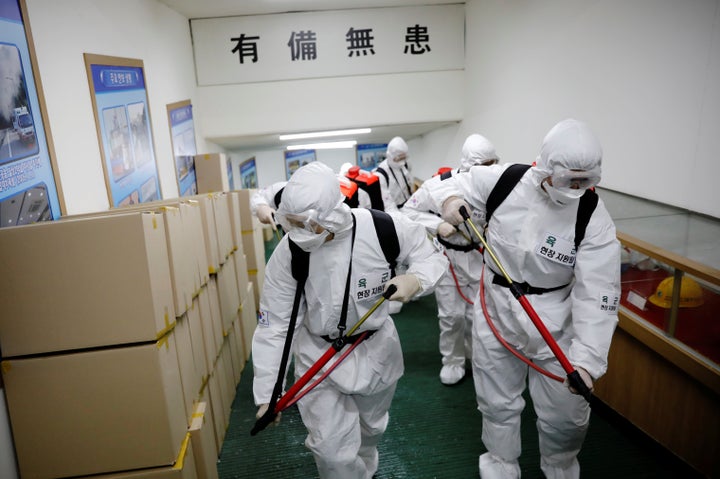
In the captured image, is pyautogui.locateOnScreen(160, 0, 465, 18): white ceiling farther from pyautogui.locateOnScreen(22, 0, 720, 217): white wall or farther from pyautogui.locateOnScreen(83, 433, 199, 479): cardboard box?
pyautogui.locateOnScreen(83, 433, 199, 479): cardboard box

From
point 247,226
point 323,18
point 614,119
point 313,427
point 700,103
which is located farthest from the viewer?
point 323,18

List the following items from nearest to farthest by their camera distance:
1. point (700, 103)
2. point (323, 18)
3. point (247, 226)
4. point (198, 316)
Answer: point (700, 103), point (198, 316), point (247, 226), point (323, 18)

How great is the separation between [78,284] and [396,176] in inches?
127

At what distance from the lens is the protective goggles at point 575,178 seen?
1.62 metres

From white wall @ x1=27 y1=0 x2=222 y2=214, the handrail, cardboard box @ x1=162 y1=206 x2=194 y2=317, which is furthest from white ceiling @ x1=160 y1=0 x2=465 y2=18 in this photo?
the handrail

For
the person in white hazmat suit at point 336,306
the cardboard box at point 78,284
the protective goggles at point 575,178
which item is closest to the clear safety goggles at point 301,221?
the person in white hazmat suit at point 336,306

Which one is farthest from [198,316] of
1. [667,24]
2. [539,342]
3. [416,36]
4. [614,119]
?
[416,36]

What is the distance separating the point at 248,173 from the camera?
8328mm

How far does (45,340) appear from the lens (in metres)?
1.52

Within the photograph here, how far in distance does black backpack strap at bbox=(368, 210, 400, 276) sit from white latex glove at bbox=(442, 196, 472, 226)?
15.2 inches

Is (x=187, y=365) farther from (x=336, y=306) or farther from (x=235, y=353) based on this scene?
(x=235, y=353)

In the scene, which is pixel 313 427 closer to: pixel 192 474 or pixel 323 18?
pixel 192 474

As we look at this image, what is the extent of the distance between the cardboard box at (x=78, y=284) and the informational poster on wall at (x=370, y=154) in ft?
26.8

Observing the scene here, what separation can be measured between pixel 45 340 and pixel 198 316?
77 cm
